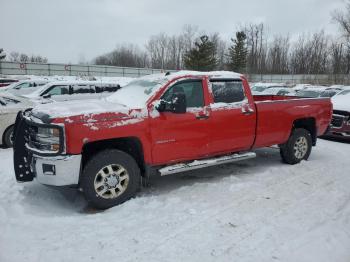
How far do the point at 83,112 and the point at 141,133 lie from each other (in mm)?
880

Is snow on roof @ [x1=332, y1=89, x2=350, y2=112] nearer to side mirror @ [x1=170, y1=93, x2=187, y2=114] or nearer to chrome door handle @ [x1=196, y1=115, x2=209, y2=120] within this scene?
chrome door handle @ [x1=196, y1=115, x2=209, y2=120]

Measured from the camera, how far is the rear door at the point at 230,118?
5668mm

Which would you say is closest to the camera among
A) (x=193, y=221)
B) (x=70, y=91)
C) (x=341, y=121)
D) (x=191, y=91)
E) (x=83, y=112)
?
(x=193, y=221)

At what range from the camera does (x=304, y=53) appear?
2837 inches

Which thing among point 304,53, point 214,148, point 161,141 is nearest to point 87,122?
point 161,141

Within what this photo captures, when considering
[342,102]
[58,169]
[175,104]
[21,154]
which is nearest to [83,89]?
[21,154]

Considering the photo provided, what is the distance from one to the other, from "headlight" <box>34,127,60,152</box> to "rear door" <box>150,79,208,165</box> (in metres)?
1.34

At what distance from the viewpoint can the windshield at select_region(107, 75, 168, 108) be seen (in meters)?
5.16

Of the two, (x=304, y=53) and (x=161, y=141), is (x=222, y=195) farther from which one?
(x=304, y=53)

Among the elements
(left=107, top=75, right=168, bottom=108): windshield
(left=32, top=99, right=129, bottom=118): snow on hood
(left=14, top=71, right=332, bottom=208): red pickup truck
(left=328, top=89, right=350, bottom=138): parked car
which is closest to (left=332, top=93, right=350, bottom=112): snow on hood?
(left=328, top=89, right=350, bottom=138): parked car

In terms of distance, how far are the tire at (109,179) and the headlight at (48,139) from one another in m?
0.51

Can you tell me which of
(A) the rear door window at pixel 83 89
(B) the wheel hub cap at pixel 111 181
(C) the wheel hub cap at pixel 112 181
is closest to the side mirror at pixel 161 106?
(B) the wheel hub cap at pixel 111 181

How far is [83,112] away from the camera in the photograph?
4.50 m

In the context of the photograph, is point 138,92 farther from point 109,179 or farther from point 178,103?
point 109,179
